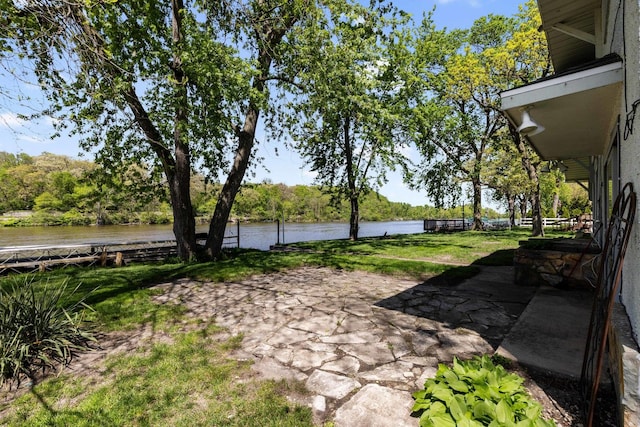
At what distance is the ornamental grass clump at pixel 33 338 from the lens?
2912 mm

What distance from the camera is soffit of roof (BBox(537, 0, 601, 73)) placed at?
3.82 m

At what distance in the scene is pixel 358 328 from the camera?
386cm

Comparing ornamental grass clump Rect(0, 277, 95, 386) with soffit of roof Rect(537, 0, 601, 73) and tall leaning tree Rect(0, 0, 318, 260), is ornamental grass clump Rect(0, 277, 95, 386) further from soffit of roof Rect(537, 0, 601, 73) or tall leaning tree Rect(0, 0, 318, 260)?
soffit of roof Rect(537, 0, 601, 73)

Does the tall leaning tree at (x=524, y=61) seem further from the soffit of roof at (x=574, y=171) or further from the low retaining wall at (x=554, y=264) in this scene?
the low retaining wall at (x=554, y=264)

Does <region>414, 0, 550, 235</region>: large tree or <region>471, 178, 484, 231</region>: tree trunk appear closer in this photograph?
<region>414, 0, 550, 235</region>: large tree

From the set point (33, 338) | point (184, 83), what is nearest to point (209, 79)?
point (184, 83)

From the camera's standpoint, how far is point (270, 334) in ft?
12.4

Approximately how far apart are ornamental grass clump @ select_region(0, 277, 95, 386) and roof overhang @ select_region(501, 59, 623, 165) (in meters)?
5.21

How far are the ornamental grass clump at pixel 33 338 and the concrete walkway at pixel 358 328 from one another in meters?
1.49

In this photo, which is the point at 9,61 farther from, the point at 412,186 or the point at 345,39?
the point at 412,186

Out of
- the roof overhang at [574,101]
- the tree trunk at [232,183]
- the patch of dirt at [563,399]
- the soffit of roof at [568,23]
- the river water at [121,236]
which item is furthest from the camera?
the river water at [121,236]

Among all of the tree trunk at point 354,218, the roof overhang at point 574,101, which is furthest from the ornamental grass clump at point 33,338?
the tree trunk at point 354,218

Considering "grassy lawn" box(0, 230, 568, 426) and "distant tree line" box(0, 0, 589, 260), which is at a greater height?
"distant tree line" box(0, 0, 589, 260)

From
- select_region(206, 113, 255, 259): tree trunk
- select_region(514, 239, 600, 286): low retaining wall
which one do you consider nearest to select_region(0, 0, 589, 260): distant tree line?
select_region(206, 113, 255, 259): tree trunk
